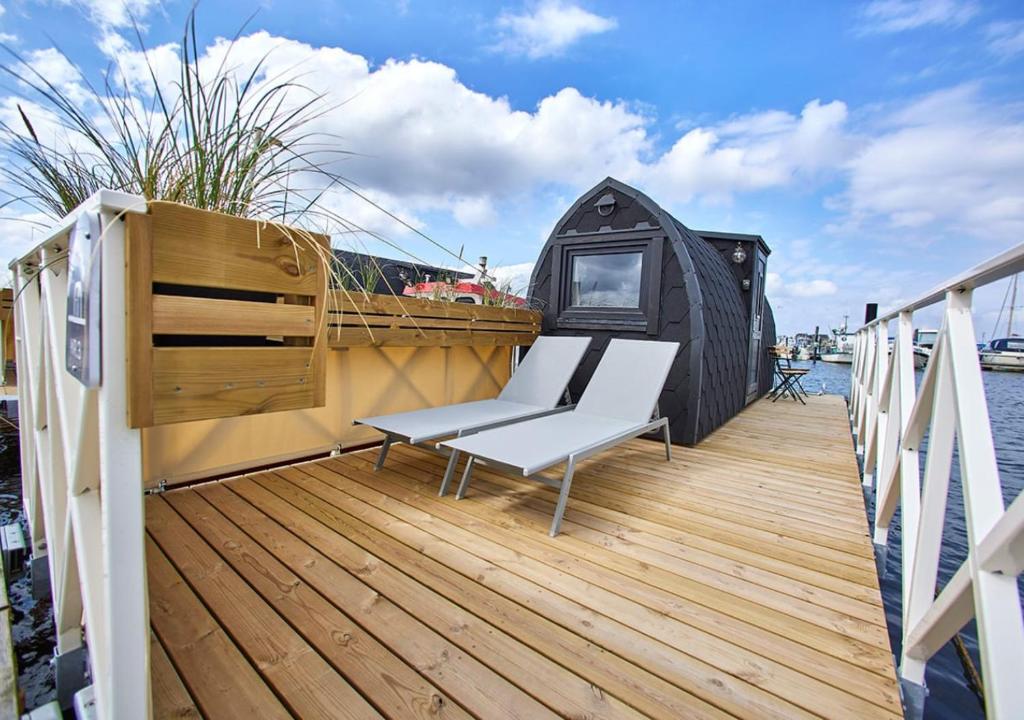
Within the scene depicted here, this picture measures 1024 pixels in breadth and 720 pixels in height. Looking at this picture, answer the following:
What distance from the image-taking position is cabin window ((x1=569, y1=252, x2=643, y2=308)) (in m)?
4.68

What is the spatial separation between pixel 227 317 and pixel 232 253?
13 cm

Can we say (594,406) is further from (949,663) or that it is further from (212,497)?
(212,497)

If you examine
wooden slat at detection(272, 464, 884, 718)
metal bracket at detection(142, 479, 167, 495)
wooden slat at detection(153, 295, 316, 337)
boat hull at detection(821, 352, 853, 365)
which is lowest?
boat hull at detection(821, 352, 853, 365)

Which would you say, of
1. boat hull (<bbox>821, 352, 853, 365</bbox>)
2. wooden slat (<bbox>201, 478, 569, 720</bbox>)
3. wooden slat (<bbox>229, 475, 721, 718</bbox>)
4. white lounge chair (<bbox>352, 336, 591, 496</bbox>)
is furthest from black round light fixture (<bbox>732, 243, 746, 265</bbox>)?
boat hull (<bbox>821, 352, 853, 365</bbox>)

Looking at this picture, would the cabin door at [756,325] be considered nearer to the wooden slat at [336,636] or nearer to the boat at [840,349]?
the wooden slat at [336,636]

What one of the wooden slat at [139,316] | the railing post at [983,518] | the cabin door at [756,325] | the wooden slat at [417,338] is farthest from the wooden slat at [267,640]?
the cabin door at [756,325]

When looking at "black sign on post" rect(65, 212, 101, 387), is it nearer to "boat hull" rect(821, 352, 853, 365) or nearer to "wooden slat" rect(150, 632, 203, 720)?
"wooden slat" rect(150, 632, 203, 720)

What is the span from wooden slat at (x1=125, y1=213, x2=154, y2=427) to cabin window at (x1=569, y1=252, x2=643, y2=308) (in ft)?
14.2

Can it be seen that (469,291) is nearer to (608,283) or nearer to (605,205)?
(608,283)

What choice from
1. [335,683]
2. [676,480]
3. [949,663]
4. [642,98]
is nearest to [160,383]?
[335,683]

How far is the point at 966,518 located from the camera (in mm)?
1112

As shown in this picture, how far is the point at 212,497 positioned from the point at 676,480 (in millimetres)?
2992

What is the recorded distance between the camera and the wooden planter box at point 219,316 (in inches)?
31.2

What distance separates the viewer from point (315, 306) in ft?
3.51
